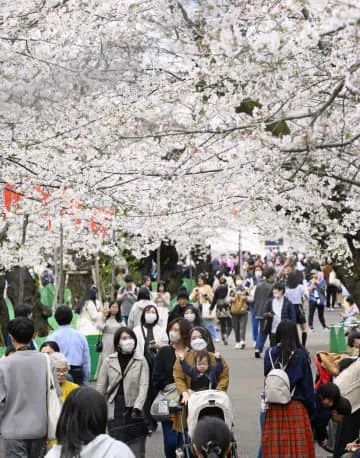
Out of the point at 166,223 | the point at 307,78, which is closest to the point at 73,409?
the point at 307,78

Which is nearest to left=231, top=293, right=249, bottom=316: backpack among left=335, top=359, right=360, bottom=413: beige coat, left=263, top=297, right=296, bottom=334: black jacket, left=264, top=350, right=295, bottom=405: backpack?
left=263, top=297, right=296, bottom=334: black jacket

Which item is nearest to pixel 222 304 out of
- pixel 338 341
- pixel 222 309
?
pixel 222 309

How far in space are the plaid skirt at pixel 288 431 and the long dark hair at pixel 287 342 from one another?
40 cm

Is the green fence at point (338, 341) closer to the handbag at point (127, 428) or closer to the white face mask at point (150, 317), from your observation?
the white face mask at point (150, 317)

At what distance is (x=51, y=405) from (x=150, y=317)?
4672mm

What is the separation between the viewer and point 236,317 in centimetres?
2102

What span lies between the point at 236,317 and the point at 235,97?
42.0 feet

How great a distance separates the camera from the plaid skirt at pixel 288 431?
27.1 feet

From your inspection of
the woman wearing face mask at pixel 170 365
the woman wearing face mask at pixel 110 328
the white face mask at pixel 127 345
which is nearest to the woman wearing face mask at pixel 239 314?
the woman wearing face mask at pixel 110 328

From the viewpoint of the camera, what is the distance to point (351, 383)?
8250 mm

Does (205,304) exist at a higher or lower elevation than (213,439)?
higher

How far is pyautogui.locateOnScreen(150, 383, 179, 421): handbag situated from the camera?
869cm

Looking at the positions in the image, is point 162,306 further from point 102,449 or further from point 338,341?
point 102,449

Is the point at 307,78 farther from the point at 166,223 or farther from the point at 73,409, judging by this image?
the point at 166,223
